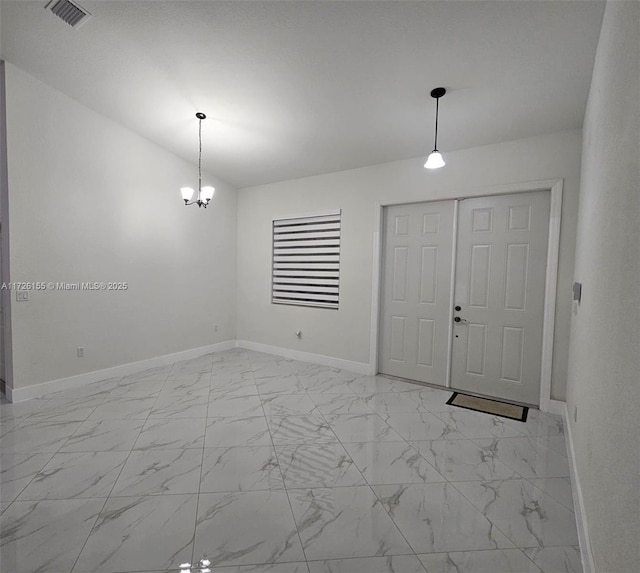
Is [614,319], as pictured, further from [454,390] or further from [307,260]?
[307,260]

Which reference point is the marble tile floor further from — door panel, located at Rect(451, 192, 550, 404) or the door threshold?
door panel, located at Rect(451, 192, 550, 404)

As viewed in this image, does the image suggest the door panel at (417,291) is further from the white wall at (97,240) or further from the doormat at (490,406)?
the white wall at (97,240)

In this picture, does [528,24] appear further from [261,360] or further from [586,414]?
[261,360]

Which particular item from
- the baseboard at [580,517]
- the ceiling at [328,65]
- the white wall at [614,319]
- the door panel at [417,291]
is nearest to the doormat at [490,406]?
the door panel at [417,291]

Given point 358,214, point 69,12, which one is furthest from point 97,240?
point 358,214

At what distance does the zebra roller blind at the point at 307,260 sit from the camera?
4.54 metres

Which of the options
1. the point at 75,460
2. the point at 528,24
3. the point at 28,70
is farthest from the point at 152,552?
the point at 28,70

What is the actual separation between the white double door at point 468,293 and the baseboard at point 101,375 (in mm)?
2812

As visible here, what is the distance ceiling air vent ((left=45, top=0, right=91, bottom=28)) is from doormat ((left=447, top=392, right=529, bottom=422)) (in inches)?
184

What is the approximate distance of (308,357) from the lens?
4773mm

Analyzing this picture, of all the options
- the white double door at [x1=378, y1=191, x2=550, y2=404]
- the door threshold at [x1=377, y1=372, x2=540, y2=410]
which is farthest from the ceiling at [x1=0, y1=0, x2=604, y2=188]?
the door threshold at [x1=377, y1=372, x2=540, y2=410]

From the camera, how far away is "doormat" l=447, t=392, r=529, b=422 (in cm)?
311

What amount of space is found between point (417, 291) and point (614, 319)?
264 centimetres

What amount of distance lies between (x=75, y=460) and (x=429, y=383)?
3.49 m
